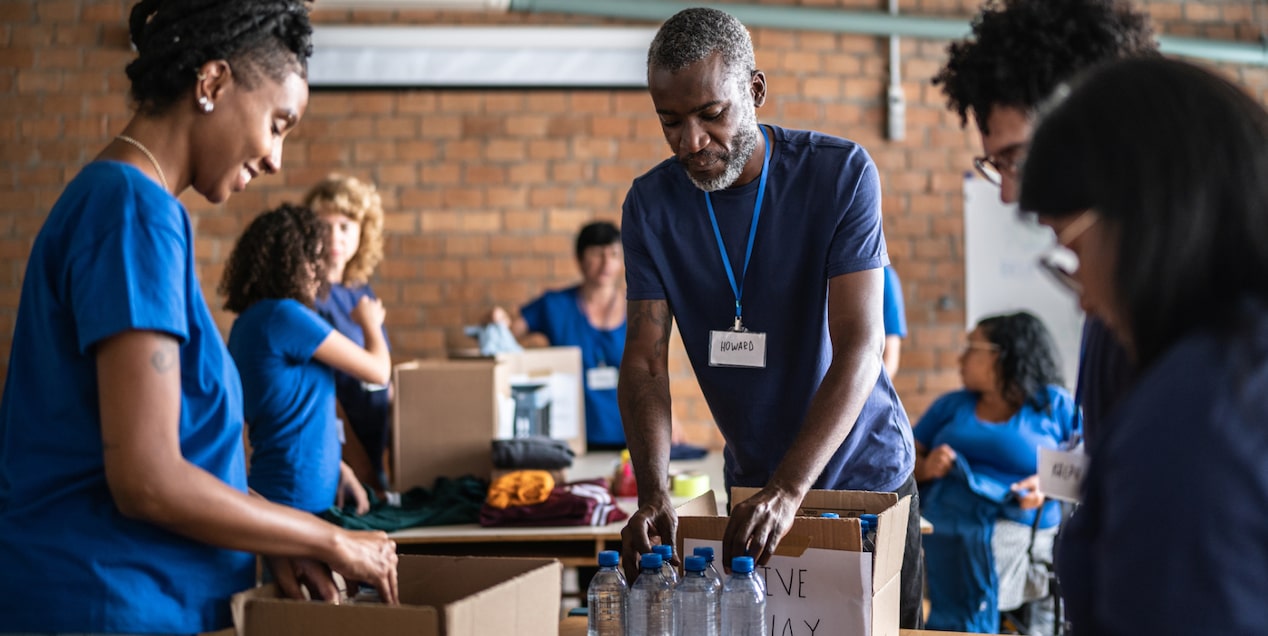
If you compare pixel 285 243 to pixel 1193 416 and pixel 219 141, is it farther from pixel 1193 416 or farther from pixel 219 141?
pixel 1193 416

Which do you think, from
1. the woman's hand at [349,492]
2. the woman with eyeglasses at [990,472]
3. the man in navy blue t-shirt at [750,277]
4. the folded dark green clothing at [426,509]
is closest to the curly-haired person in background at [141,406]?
the man in navy blue t-shirt at [750,277]

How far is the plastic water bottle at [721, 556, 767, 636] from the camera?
1400 millimetres

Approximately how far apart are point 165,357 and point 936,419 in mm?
3251

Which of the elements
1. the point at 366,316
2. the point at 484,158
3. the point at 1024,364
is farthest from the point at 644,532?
the point at 484,158

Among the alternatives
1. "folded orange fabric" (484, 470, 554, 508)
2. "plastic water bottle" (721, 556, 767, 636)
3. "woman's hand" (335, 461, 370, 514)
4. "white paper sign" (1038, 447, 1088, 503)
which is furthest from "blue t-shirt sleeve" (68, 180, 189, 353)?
"woman's hand" (335, 461, 370, 514)

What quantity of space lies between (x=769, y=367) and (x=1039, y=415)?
225cm

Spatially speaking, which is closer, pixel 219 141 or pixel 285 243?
pixel 219 141

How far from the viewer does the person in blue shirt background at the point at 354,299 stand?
3639 millimetres

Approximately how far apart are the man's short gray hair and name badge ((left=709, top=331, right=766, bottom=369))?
1.45 ft

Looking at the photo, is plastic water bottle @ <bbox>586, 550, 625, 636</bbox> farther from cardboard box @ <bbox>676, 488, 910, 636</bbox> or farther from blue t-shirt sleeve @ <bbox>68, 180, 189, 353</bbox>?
blue t-shirt sleeve @ <bbox>68, 180, 189, 353</bbox>

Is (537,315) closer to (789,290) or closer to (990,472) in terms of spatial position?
(990,472)

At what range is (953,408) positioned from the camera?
12.6 ft

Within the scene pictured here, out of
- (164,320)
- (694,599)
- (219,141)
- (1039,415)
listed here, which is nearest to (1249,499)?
(694,599)

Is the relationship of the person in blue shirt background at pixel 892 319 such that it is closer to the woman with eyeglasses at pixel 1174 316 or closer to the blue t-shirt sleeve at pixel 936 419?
the blue t-shirt sleeve at pixel 936 419
